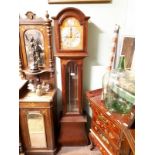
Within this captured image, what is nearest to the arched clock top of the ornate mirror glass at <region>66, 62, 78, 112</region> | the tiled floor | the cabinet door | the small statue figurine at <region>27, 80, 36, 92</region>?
the ornate mirror glass at <region>66, 62, 78, 112</region>

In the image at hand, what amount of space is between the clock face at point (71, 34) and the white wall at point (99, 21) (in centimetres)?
18

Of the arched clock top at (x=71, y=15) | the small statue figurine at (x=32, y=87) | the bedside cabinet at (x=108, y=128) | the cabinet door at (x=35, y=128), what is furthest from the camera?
the small statue figurine at (x=32, y=87)

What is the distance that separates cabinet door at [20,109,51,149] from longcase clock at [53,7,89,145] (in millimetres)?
208

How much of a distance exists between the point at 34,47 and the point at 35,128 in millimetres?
844

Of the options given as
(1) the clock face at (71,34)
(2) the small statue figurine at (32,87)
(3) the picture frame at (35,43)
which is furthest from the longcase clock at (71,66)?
(2) the small statue figurine at (32,87)

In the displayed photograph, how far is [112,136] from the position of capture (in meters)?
1.30

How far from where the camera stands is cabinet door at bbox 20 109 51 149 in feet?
5.11

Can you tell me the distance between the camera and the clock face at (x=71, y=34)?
4.91 ft

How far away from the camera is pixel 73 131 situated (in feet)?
5.91

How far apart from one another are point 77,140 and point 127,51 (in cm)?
114

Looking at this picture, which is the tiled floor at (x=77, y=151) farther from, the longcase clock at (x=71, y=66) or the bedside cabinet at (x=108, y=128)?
the bedside cabinet at (x=108, y=128)

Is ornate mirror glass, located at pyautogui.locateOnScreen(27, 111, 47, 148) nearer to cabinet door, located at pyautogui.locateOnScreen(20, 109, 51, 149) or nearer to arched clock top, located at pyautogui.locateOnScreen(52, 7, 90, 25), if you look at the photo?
cabinet door, located at pyautogui.locateOnScreen(20, 109, 51, 149)

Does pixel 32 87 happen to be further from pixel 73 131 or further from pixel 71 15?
pixel 71 15
